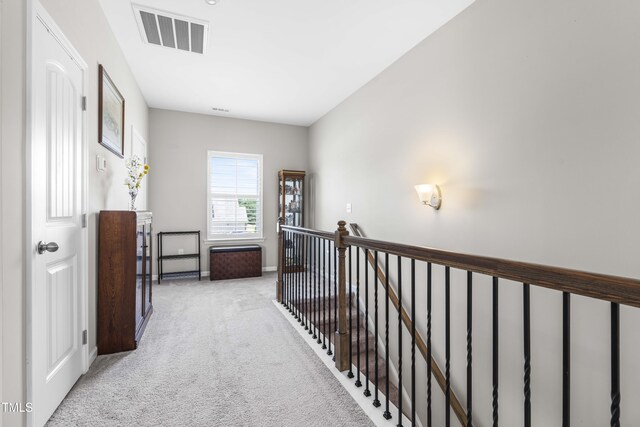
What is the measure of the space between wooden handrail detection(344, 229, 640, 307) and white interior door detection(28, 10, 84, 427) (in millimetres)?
1851

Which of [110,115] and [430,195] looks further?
[430,195]

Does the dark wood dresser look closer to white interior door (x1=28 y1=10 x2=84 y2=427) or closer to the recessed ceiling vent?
white interior door (x1=28 y1=10 x2=84 y2=427)

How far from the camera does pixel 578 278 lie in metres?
0.81

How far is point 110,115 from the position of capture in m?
2.58

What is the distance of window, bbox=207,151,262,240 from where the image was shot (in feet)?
17.3

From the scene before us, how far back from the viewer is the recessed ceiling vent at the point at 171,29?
2558 mm

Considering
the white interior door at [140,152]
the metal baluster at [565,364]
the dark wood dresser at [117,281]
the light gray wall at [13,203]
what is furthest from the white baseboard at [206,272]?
the metal baluster at [565,364]

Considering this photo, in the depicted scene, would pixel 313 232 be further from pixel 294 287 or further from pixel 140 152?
pixel 140 152

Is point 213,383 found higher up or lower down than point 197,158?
lower down

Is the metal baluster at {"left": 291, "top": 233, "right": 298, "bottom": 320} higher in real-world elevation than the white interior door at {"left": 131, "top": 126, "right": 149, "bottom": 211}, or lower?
lower

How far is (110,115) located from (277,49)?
170 cm

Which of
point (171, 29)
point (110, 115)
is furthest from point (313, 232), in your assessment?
point (171, 29)

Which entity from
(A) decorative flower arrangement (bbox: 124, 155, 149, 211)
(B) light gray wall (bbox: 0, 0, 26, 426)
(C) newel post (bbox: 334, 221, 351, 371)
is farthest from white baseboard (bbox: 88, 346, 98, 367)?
(C) newel post (bbox: 334, 221, 351, 371)

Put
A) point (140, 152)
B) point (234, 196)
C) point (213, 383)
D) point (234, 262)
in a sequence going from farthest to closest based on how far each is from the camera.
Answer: point (234, 196) < point (234, 262) < point (140, 152) < point (213, 383)
